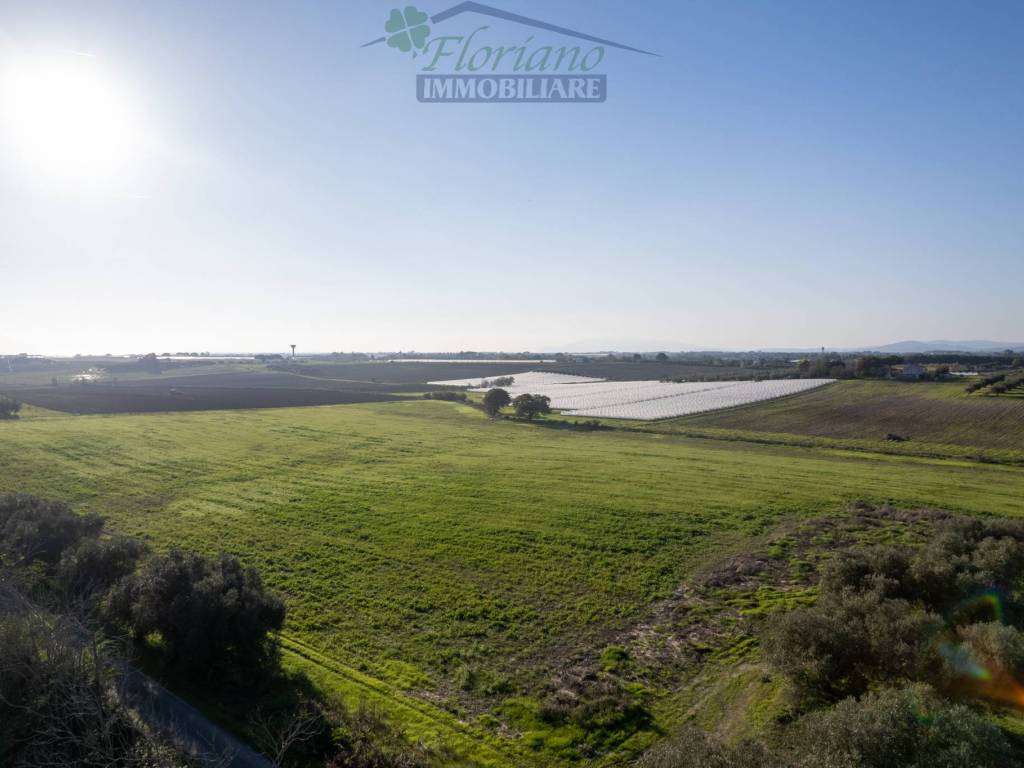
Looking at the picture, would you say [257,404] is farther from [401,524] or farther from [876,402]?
[876,402]

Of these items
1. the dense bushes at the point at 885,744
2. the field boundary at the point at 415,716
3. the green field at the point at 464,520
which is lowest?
the field boundary at the point at 415,716

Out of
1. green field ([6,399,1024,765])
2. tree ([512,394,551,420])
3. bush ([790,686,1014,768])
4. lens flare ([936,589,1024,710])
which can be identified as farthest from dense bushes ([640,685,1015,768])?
tree ([512,394,551,420])

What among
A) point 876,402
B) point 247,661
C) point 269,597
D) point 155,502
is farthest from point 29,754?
point 876,402

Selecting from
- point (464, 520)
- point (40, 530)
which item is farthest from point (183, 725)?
point (464, 520)

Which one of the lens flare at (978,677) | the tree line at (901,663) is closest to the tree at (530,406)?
the tree line at (901,663)

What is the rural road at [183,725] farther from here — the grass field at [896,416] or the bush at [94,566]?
the grass field at [896,416]

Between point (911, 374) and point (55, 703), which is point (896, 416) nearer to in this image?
point (911, 374)
